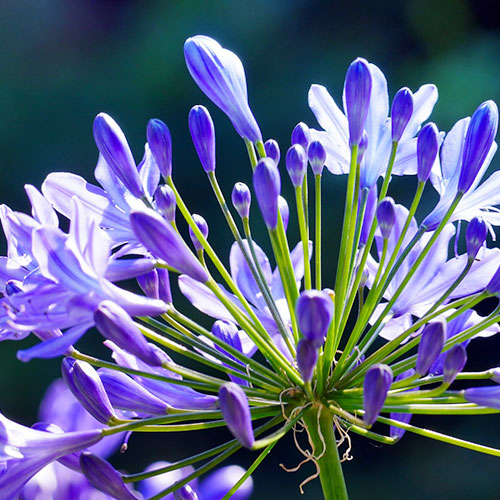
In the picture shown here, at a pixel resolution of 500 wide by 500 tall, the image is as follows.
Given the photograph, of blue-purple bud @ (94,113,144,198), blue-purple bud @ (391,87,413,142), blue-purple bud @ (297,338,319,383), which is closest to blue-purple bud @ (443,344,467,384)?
blue-purple bud @ (297,338,319,383)

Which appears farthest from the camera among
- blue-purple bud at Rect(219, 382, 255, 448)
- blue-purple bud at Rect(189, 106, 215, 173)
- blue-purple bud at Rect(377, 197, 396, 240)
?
blue-purple bud at Rect(189, 106, 215, 173)

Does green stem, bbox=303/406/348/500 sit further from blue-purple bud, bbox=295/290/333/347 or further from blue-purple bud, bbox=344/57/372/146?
blue-purple bud, bbox=344/57/372/146

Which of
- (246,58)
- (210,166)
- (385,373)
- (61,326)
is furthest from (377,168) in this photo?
(246,58)

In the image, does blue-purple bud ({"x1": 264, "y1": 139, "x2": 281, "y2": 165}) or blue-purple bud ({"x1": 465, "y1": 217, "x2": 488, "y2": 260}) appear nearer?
blue-purple bud ({"x1": 465, "y1": 217, "x2": 488, "y2": 260})

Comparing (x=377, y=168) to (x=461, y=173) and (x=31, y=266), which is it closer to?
(x=461, y=173)

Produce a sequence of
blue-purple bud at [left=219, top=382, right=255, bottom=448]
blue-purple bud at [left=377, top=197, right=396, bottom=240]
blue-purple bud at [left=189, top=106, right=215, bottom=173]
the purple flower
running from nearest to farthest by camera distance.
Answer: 1. blue-purple bud at [left=219, top=382, right=255, bottom=448]
2. the purple flower
3. blue-purple bud at [left=377, top=197, right=396, bottom=240]
4. blue-purple bud at [left=189, top=106, right=215, bottom=173]

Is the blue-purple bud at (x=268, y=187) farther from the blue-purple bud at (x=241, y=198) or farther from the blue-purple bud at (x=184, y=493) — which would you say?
the blue-purple bud at (x=184, y=493)

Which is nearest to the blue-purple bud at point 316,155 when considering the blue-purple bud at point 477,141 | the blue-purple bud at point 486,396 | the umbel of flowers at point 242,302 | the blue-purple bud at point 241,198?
the umbel of flowers at point 242,302
